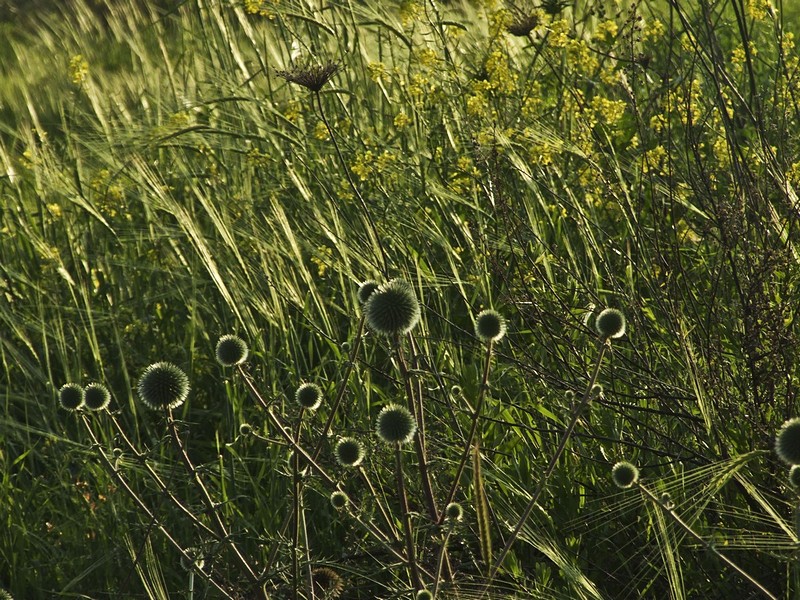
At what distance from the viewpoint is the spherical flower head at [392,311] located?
1.95 m

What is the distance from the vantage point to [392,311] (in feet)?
6.39

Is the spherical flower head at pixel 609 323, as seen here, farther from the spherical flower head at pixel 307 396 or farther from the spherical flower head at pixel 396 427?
the spherical flower head at pixel 307 396

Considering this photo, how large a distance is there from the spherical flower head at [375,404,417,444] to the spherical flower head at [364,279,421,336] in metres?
0.16

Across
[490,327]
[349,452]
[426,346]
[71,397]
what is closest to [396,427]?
[349,452]

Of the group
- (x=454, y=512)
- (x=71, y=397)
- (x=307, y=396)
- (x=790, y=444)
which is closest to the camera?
(x=790, y=444)

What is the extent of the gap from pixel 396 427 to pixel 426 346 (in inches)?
43.7

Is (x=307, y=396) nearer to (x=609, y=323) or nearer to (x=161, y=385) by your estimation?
(x=161, y=385)

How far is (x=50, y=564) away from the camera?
2.92 meters

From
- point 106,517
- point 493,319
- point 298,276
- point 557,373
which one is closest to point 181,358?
point 298,276

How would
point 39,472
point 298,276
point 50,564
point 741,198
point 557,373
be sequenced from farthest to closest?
point 298,276
point 39,472
point 557,373
point 50,564
point 741,198

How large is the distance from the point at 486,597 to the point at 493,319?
67cm

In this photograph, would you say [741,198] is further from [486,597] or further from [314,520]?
[314,520]

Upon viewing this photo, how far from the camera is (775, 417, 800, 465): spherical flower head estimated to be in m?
1.65

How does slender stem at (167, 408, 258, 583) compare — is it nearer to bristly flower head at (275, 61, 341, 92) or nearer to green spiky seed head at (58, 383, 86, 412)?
green spiky seed head at (58, 383, 86, 412)
